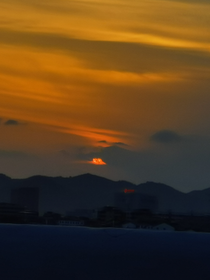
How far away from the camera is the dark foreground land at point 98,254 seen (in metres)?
7.54

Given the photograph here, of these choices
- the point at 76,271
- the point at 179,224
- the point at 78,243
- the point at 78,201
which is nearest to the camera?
the point at 76,271

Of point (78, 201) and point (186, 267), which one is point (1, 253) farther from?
point (78, 201)

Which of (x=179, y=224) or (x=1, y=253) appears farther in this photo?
(x=179, y=224)

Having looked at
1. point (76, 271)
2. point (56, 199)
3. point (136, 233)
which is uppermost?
point (56, 199)

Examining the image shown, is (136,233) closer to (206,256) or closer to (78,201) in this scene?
(206,256)

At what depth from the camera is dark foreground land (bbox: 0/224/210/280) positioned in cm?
754

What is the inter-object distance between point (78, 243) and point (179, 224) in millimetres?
9315

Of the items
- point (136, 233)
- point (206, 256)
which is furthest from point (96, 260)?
point (206, 256)

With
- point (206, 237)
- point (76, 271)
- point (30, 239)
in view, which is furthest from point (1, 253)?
point (206, 237)

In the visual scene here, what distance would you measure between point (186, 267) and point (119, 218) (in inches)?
388

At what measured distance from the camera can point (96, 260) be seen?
7.72 m

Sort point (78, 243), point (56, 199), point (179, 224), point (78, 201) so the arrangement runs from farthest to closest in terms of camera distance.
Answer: point (78, 201), point (56, 199), point (179, 224), point (78, 243)

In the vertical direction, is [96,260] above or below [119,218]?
below

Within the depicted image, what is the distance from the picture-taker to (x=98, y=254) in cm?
785
